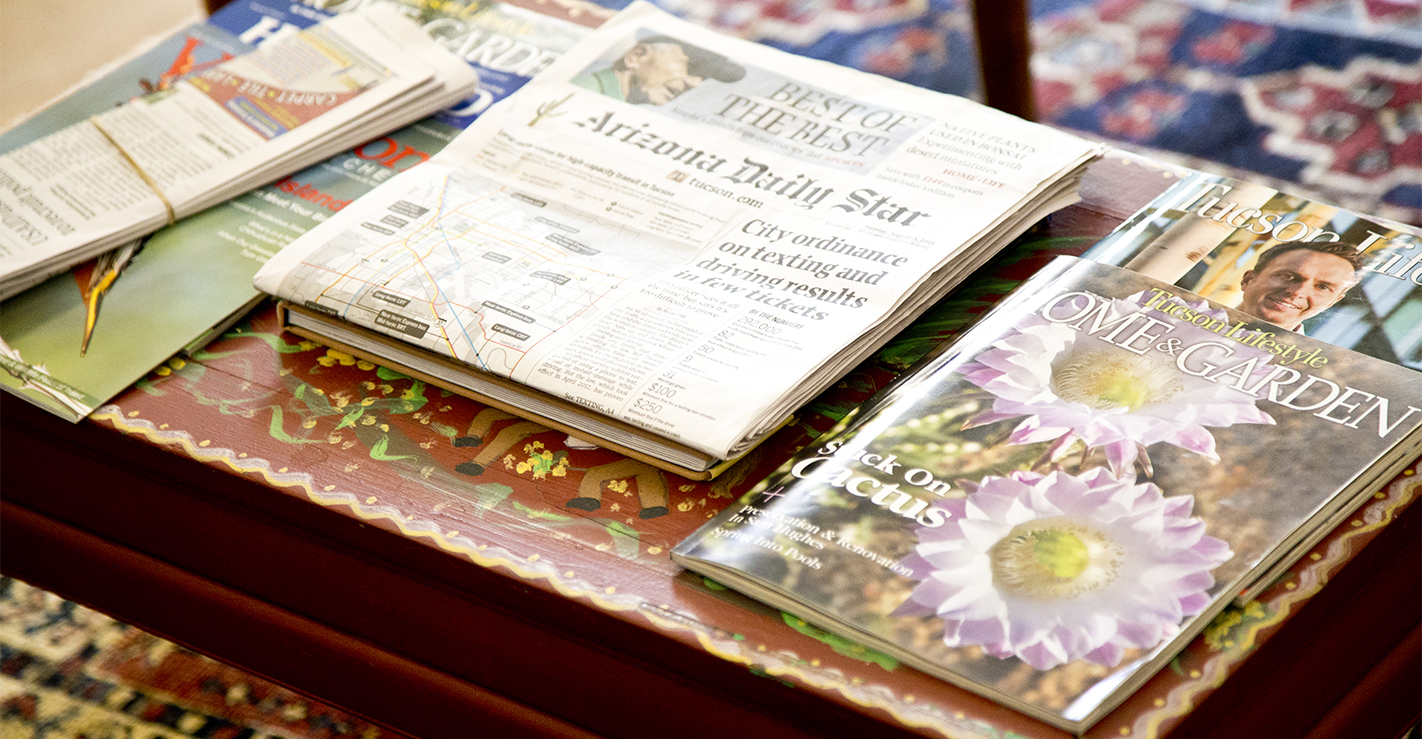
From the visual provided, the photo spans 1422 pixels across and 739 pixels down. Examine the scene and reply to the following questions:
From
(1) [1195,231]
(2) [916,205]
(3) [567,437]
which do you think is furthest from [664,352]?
(1) [1195,231]

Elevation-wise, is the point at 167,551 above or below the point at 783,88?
below

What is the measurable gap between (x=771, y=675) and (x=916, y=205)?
12.4 inches

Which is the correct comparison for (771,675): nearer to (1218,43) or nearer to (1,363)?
(1,363)

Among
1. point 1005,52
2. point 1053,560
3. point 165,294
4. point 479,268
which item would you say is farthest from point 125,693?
point 1005,52

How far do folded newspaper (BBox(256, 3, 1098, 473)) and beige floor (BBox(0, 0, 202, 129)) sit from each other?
1.25m

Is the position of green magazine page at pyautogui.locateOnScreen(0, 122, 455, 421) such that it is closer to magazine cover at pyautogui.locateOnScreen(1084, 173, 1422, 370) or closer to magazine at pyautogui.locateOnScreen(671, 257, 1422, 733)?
magazine at pyautogui.locateOnScreen(671, 257, 1422, 733)

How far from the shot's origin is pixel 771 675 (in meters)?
0.50

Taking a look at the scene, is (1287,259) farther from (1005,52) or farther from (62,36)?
(62,36)

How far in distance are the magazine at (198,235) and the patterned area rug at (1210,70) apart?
681mm

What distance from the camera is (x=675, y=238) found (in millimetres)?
712

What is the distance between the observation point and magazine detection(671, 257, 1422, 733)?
0.48 metres

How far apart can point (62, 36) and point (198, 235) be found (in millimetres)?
1374

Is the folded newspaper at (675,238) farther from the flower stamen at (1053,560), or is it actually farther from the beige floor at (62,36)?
the beige floor at (62,36)

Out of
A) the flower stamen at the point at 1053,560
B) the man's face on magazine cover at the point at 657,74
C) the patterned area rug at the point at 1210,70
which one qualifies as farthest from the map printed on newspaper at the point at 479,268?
the patterned area rug at the point at 1210,70
